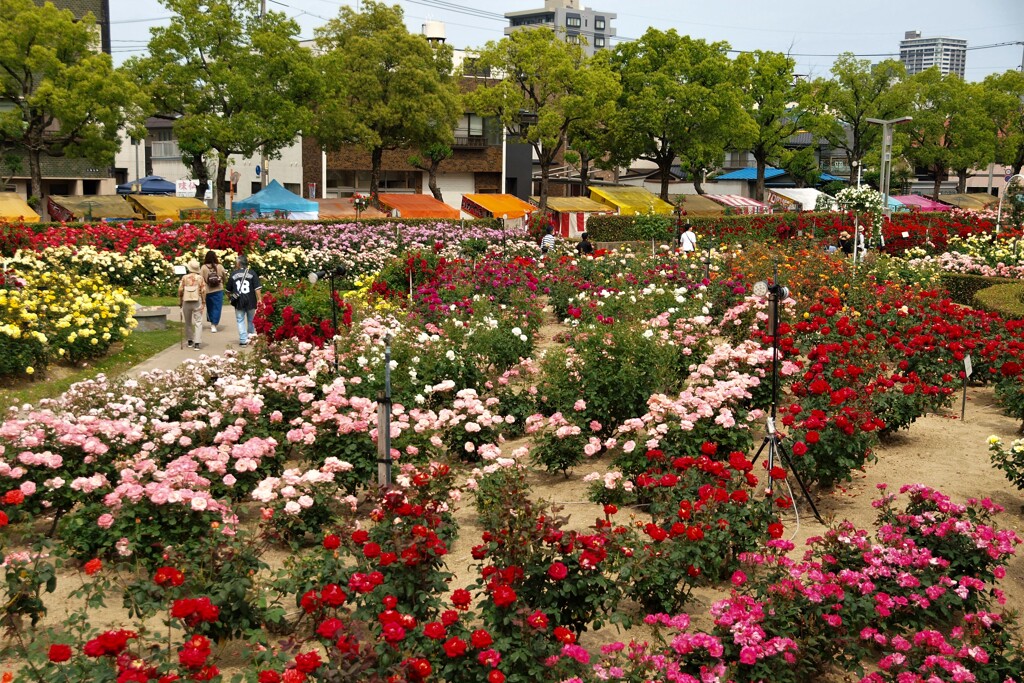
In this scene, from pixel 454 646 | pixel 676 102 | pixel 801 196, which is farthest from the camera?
pixel 801 196

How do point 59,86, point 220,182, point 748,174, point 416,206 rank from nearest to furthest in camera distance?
point 59,86
point 220,182
point 416,206
point 748,174

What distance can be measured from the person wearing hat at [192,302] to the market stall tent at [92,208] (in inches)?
895

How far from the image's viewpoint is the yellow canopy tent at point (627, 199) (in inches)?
2066

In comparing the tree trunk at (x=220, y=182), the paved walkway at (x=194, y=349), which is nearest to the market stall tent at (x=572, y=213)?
the tree trunk at (x=220, y=182)

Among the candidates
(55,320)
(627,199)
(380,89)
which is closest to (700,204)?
(627,199)

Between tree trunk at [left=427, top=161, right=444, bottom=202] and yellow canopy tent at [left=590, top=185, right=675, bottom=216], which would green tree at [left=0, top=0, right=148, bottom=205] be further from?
yellow canopy tent at [left=590, top=185, right=675, bottom=216]

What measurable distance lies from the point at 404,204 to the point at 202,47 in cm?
1178

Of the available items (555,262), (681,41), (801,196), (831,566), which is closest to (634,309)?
(555,262)

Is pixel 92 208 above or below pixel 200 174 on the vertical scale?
below

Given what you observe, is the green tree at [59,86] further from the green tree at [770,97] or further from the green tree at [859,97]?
the green tree at [859,97]

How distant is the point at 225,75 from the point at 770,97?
30430 mm

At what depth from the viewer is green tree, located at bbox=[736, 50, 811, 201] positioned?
181ft

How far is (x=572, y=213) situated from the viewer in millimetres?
42469

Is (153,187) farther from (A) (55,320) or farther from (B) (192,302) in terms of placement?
(A) (55,320)
